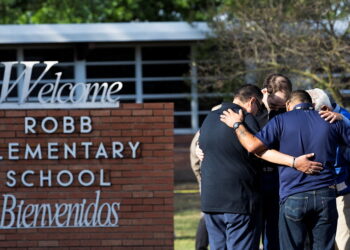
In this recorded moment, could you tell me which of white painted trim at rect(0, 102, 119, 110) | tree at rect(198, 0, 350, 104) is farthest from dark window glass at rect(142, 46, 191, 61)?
white painted trim at rect(0, 102, 119, 110)

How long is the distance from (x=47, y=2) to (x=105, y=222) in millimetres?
13773

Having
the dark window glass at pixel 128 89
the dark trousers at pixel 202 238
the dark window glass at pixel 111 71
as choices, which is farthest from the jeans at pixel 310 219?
the dark window glass at pixel 111 71

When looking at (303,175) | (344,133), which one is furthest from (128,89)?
(303,175)

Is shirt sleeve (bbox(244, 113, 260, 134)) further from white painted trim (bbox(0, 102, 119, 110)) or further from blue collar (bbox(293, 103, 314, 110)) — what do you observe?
white painted trim (bbox(0, 102, 119, 110))

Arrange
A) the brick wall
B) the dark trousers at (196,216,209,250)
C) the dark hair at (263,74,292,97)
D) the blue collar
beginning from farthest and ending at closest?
the dark trousers at (196,216,209,250)
the brick wall
the dark hair at (263,74,292,97)
the blue collar

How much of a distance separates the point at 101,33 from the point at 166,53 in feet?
6.61

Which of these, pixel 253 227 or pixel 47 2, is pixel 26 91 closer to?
pixel 253 227

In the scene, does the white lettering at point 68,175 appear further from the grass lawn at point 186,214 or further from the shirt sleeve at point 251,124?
the shirt sleeve at point 251,124

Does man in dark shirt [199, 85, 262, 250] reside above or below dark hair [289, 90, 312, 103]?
below

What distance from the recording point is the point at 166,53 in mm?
17609

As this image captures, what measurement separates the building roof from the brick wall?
816 cm

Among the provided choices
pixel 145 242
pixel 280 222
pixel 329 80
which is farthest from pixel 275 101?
pixel 329 80

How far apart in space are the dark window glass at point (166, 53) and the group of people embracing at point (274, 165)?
11.4 meters

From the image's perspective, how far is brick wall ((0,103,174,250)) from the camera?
812 centimetres
